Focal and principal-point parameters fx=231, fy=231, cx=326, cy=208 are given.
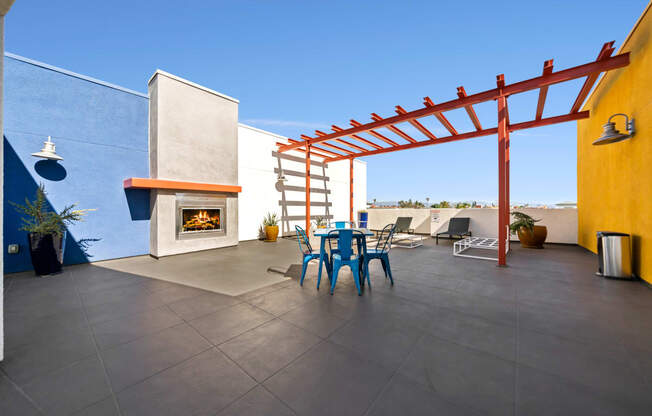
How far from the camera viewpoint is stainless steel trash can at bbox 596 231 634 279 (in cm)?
347

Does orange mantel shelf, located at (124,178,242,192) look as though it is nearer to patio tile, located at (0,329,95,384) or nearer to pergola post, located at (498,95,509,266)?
patio tile, located at (0,329,95,384)

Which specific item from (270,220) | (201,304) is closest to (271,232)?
(270,220)

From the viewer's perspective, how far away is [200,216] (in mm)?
6285

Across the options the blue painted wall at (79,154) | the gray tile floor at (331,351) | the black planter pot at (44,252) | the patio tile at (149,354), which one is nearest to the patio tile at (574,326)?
the gray tile floor at (331,351)

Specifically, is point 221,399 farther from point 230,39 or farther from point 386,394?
point 230,39

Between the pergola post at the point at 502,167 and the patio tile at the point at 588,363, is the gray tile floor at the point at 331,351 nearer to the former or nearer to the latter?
the patio tile at the point at 588,363

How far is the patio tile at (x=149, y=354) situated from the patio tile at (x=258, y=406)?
27.7 inches

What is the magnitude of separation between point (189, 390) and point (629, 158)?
6475mm

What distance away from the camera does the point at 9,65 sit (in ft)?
13.8

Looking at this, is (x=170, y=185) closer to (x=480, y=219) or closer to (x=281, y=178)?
(x=281, y=178)

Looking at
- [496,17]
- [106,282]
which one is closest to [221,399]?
[106,282]

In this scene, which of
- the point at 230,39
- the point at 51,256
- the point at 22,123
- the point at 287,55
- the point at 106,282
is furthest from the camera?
the point at 287,55

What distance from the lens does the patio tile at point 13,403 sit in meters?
1.26

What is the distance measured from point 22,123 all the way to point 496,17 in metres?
9.80
